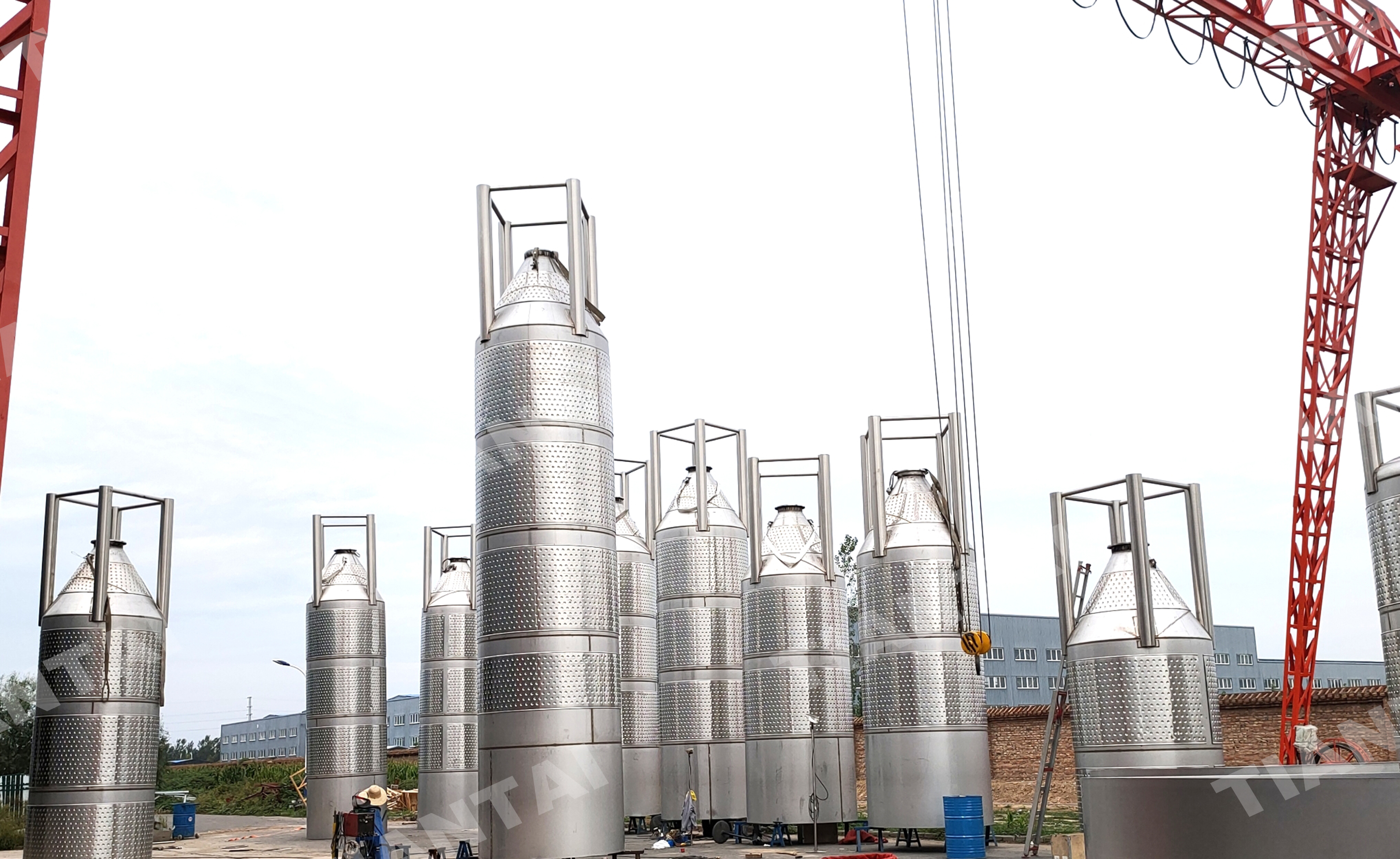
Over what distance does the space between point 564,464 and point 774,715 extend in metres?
12.5

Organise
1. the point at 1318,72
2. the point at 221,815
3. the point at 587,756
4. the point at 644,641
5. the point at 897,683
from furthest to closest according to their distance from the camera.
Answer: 1. the point at 221,815
2. the point at 644,641
3. the point at 1318,72
4. the point at 897,683
5. the point at 587,756

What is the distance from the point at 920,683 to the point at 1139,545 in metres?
6.15

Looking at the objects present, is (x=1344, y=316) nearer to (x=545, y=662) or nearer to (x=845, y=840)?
(x=845, y=840)

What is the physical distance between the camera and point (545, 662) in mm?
16703

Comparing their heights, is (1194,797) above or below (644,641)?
below

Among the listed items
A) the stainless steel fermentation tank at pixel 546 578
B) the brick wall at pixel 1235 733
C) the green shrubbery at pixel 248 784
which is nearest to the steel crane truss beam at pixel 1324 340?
the brick wall at pixel 1235 733

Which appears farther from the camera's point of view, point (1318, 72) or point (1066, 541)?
point (1318, 72)

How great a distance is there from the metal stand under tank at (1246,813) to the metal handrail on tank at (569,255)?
10.4 meters

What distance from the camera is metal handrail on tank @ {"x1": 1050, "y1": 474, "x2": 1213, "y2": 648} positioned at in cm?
1970

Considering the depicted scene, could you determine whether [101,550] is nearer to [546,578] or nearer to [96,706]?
[96,706]

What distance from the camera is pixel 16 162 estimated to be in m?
10.7

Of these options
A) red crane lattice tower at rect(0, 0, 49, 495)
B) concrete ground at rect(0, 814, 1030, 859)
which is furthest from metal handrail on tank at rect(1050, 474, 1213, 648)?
red crane lattice tower at rect(0, 0, 49, 495)

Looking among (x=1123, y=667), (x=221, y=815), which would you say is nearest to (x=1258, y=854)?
(x=1123, y=667)

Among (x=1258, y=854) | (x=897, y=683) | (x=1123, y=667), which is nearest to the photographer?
(x=1258, y=854)
